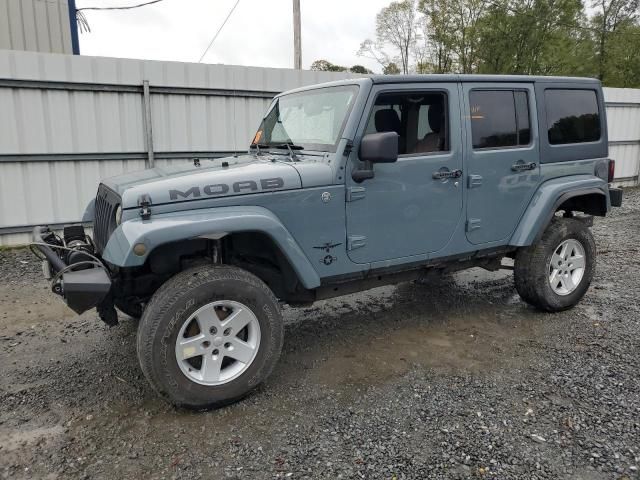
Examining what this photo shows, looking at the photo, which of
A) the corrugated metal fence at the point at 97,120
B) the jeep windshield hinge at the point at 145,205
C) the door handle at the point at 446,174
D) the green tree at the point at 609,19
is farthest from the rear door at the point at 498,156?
the green tree at the point at 609,19

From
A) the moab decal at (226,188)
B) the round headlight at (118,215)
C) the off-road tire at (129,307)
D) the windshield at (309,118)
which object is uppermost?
the windshield at (309,118)

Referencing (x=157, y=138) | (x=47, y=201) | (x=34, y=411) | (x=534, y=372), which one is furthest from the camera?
(x=157, y=138)

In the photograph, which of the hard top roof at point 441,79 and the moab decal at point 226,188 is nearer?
the moab decal at point 226,188

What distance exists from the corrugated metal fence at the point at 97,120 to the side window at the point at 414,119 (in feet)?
16.7

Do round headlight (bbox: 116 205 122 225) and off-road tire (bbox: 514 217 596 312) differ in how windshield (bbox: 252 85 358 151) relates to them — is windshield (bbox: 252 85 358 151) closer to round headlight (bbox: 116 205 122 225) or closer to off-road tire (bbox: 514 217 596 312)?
round headlight (bbox: 116 205 122 225)

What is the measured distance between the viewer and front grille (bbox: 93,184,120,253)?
10.5 feet

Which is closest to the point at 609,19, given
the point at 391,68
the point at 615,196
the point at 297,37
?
the point at 391,68

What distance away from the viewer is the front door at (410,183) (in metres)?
3.47

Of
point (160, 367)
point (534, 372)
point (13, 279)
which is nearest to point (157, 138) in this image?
point (13, 279)

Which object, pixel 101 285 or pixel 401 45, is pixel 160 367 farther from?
pixel 401 45

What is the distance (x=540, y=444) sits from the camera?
2666 millimetres

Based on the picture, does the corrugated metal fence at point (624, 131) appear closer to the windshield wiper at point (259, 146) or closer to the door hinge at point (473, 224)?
the door hinge at point (473, 224)

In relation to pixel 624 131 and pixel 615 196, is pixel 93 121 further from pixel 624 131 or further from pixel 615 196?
pixel 624 131

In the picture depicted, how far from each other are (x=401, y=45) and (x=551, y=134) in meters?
29.3
